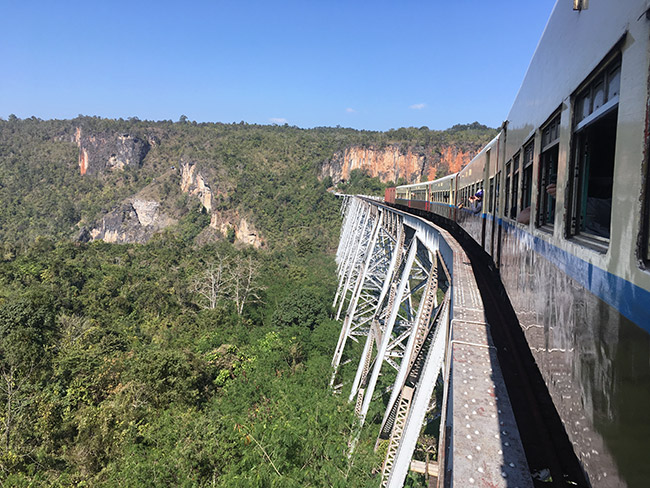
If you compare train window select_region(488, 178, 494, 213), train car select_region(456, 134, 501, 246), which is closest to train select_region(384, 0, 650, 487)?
train window select_region(488, 178, 494, 213)

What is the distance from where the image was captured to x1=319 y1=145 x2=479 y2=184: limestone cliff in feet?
252

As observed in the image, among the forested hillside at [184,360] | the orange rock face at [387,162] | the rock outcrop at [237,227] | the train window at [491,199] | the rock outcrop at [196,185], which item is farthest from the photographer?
the rock outcrop at [196,185]

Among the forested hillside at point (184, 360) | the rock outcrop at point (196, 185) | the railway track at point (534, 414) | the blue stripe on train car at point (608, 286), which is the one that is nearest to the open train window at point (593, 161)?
the blue stripe on train car at point (608, 286)

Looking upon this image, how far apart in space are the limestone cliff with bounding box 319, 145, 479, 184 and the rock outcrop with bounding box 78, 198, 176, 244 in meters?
38.2

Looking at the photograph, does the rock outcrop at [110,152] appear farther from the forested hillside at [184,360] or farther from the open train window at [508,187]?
the open train window at [508,187]

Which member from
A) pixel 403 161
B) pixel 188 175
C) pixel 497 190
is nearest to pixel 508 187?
pixel 497 190

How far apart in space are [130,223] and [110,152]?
90.7 ft

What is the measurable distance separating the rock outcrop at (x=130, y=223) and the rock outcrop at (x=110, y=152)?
20.6 metres

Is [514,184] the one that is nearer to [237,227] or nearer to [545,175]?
[545,175]

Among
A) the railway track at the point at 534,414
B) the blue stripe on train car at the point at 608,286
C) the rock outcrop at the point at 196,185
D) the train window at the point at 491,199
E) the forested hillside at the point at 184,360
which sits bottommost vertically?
the forested hillside at the point at 184,360

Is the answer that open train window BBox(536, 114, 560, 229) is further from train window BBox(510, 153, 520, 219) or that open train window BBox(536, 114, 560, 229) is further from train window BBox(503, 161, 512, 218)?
train window BBox(503, 161, 512, 218)

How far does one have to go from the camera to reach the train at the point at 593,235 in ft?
4.44

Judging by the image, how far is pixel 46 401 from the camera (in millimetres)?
A: 13711

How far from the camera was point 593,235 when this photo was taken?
6.62 feet
